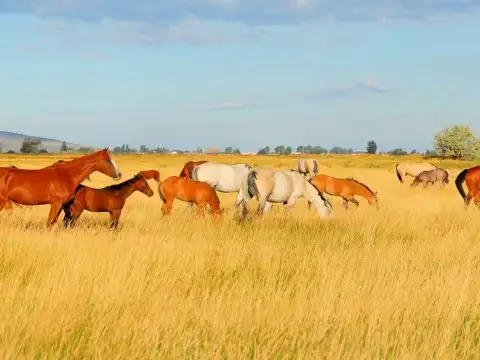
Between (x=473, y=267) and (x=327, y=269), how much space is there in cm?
198

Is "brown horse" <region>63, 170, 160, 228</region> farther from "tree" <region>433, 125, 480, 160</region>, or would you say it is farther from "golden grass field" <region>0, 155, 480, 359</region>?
"tree" <region>433, 125, 480, 160</region>

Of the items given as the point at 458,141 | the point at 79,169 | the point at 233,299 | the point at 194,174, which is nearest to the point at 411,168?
the point at 194,174

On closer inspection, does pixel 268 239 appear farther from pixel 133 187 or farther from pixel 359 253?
pixel 133 187

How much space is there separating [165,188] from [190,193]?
0.64 meters

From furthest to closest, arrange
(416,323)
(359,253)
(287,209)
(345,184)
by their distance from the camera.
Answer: (345,184)
(287,209)
(359,253)
(416,323)

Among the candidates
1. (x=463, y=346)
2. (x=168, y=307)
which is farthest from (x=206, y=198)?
(x=463, y=346)

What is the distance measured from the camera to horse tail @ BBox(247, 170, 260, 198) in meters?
15.4

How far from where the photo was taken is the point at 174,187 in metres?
14.6

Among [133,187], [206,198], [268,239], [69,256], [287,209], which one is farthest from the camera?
[287,209]

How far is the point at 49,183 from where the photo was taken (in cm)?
1048

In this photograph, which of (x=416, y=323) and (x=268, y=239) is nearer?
(x=416, y=323)

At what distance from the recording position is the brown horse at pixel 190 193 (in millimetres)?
14156

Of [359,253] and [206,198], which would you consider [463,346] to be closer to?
[359,253]

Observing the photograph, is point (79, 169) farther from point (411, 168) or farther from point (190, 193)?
point (411, 168)
